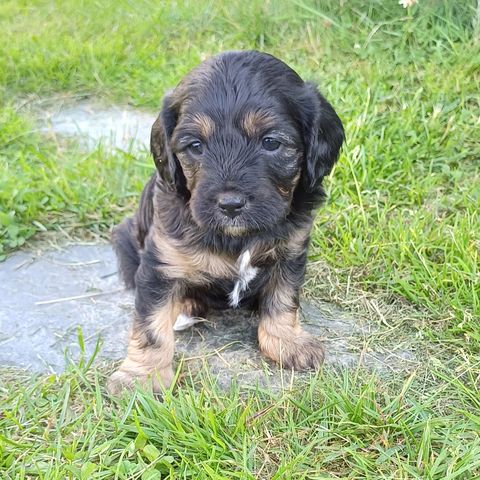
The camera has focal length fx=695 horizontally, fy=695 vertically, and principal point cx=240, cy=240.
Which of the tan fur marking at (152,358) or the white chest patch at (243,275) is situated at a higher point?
the white chest patch at (243,275)

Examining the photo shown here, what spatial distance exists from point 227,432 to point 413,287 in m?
1.40

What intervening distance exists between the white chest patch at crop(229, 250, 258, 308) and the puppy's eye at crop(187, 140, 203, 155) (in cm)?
48

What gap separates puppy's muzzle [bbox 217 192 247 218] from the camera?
2584 millimetres

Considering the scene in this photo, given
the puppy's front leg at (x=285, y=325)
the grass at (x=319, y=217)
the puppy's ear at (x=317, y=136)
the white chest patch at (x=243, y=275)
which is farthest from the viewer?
the puppy's front leg at (x=285, y=325)

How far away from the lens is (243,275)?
2.98 m

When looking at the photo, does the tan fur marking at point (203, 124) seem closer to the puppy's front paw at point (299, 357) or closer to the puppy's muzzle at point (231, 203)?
the puppy's muzzle at point (231, 203)

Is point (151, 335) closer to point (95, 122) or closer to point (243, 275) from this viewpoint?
point (243, 275)

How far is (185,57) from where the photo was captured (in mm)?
5871

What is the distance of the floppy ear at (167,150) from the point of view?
2.88m

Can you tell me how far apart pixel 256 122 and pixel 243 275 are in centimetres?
69

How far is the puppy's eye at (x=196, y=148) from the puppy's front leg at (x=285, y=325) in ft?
2.16

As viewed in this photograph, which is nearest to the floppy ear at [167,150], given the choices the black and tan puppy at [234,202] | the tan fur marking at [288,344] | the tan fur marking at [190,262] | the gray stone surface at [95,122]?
the black and tan puppy at [234,202]

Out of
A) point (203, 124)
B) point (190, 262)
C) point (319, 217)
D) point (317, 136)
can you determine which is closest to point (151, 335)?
point (190, 262)

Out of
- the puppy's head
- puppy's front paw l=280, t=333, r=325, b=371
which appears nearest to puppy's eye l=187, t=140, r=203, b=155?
the puppy's head
